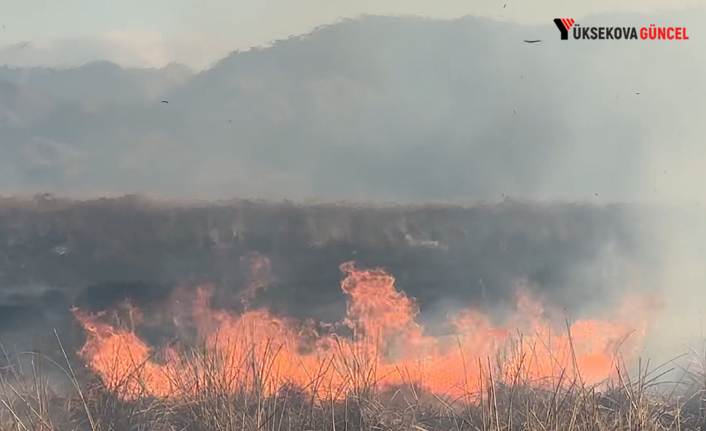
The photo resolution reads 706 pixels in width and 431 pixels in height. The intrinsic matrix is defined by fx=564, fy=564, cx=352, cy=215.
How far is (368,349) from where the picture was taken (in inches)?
94.3

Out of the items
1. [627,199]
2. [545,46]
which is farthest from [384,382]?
[545,46]

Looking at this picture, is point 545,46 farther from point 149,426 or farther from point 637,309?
point 149,426

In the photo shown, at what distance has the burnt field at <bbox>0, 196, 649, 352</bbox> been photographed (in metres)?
2.40

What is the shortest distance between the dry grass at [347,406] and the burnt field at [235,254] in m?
0.28

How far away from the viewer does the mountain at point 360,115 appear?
2400mm

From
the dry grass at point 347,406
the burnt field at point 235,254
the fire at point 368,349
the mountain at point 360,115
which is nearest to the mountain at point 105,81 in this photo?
the mountain at point 360,115

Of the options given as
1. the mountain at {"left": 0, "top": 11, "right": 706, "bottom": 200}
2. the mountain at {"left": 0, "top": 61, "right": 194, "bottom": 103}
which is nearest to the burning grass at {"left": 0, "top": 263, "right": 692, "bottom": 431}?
the mountain at {"left": 0, "top": 11, "right": 706, "bottom": 200}

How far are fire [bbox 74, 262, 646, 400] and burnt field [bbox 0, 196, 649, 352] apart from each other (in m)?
0.07

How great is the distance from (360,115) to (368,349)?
1.00m

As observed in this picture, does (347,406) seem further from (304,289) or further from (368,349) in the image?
(304,289)

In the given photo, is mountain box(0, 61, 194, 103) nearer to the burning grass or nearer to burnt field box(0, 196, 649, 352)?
burnt field box(0, 196, 649, 352)

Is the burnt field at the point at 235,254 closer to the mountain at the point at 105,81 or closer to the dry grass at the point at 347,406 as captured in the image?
the dry grass at the point at 347,406

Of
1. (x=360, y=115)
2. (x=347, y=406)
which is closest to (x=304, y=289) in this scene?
(x=347, y=406)

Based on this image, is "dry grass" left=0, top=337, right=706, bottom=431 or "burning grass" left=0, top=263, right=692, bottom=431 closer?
"dry grass" left=0, top=337, right=706, bottom=431
